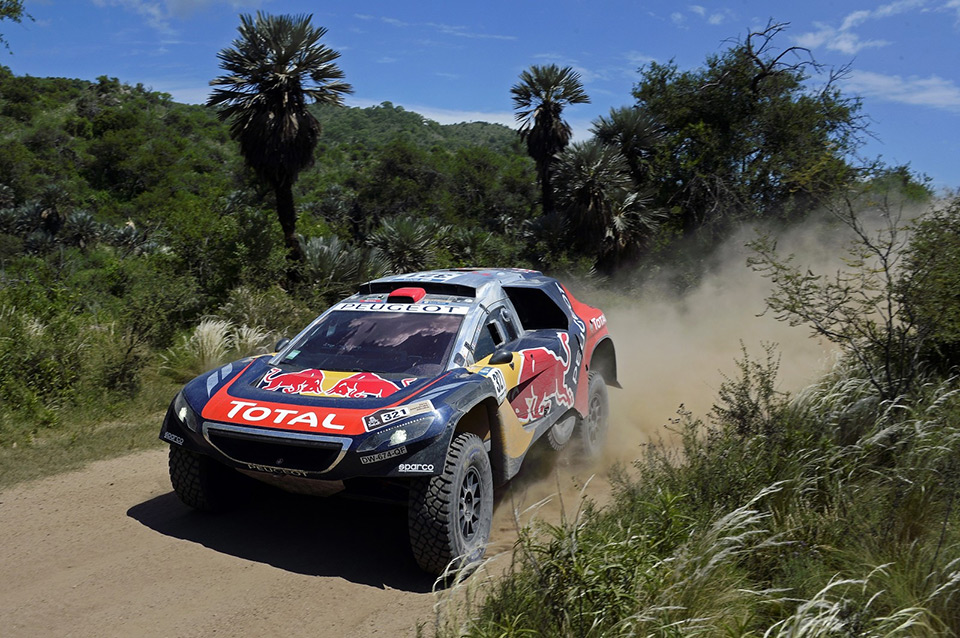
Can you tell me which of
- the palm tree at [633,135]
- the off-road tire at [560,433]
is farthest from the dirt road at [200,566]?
the palm tree at [633,135]

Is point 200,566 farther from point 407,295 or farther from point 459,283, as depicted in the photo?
point 459,283

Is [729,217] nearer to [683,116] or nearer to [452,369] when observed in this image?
[683,116]

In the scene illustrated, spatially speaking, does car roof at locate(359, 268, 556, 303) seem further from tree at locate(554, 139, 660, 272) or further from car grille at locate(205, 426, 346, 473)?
tree at locate(554, 139, 660, 272)

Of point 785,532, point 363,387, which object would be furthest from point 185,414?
point 785,532

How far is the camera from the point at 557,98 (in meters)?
27.2

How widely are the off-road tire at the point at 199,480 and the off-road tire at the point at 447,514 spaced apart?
1.73m

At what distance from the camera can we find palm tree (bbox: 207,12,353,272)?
1633 cm

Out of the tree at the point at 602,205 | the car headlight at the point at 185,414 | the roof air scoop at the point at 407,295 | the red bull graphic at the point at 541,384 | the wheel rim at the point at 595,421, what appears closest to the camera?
the car headlight at the point at 185,414

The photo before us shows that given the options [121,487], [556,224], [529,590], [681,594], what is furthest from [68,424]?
[556,224]

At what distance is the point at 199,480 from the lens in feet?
17.7

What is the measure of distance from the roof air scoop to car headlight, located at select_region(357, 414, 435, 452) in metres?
1.71

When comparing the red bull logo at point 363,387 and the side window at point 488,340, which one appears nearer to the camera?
the red bull logo at point 363,387

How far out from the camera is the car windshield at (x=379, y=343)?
550 cm

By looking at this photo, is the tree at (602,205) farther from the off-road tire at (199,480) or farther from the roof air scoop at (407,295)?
the off-road tire at (199,480)
